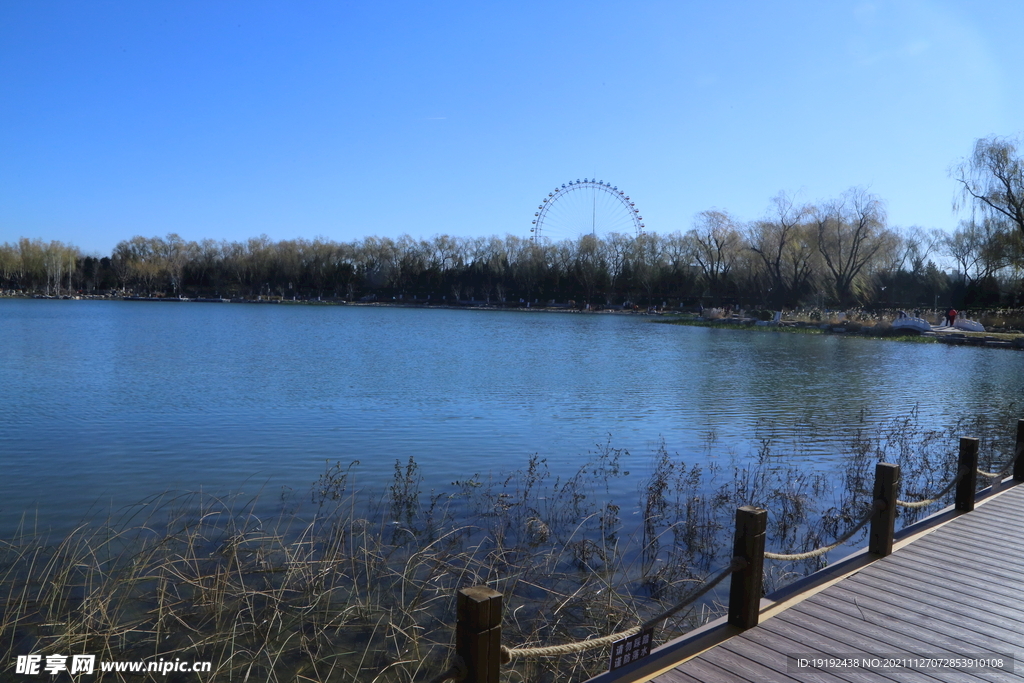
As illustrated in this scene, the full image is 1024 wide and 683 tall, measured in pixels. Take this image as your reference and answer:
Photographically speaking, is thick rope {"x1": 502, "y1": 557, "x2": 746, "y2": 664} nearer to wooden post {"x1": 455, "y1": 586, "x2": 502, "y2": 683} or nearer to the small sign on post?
the small sign on post

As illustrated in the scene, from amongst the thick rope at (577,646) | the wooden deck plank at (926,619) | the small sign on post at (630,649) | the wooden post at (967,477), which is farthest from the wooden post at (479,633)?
the wooden post at (967,477)

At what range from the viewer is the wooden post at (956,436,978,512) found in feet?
23.2

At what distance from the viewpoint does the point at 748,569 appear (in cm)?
422

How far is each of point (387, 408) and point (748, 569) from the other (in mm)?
11807

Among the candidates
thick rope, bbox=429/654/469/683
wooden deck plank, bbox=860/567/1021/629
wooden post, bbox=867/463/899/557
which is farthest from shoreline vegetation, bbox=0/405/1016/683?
thick rope, bbox=429/654/469/683

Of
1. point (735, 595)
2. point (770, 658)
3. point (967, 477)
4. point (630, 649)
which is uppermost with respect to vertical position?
point (967, 477)

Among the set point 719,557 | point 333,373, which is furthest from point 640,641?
point 333,373

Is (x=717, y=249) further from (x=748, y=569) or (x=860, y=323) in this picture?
(x=748, y=569)

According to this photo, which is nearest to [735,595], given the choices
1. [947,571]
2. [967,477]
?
[947,571]

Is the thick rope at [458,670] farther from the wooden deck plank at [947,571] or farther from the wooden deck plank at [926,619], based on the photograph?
the wooden deck plank at [947,571]

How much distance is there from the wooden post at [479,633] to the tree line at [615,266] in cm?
4332

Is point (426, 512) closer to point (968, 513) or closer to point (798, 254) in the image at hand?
point (968, 513)

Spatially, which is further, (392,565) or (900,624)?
(392,565)

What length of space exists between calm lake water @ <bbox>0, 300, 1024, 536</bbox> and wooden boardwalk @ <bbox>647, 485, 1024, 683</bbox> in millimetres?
4031
